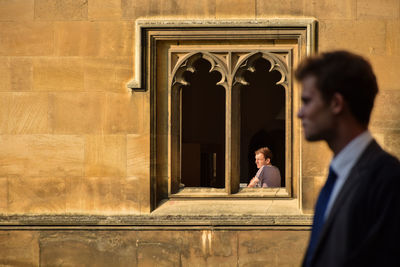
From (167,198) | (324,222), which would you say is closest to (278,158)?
(167,198)

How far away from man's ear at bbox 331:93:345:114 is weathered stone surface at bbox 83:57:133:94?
4.83 m

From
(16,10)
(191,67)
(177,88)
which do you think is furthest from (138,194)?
(16,10)

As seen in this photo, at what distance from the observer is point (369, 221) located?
1624 mm

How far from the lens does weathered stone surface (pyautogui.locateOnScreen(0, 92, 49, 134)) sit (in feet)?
21.4

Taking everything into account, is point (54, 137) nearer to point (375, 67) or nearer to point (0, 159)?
point (0, 159)

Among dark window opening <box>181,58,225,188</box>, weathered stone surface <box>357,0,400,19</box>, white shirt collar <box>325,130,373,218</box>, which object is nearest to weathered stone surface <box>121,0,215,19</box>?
weathered stone surface <box>357,0,400,19</box>

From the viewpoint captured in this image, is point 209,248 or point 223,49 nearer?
point 209,248

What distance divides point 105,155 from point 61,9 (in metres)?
1.43

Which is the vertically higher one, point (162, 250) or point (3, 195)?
point (3, 195)

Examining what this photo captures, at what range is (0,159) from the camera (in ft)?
21.6


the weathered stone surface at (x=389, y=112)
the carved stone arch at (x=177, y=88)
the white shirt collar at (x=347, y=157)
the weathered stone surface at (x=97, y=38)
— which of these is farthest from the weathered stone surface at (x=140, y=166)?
the white shirt collar at (x=347, y=157)

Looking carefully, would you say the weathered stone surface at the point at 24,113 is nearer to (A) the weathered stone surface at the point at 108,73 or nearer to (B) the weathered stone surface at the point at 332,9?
(A) the weathered stone surface at the point at 108,73

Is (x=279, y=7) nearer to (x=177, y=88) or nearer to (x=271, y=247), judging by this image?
(x=177, y=88)

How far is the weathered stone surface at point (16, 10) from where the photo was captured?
21.5ft
